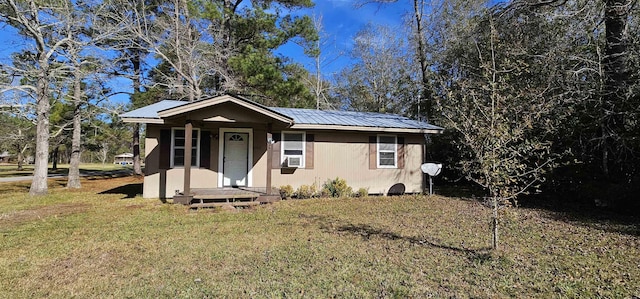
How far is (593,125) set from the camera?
8508mm

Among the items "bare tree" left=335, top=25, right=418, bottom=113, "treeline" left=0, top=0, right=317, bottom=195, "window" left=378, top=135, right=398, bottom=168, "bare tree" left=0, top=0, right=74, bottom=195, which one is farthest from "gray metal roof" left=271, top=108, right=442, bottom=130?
"bare tree" left=335, top=25, right=418, bottom=113

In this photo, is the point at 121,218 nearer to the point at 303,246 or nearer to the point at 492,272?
the point at 303,246

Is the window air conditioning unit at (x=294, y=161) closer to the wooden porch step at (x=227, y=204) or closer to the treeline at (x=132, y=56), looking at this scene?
the wooden porch step at (x=227, y=204)

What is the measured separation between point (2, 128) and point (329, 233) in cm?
2842

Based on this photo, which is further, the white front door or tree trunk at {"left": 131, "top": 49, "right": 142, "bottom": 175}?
tree trunk at {"left": 131, "top": 49, "right": 142, "bottom": 175}

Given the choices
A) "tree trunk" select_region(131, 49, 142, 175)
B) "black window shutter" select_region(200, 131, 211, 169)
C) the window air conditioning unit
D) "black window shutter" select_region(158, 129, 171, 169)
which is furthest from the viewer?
"tree trunk" select_region(131, 49, 142, 175)

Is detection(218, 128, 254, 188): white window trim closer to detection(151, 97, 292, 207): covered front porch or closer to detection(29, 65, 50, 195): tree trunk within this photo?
detection(151, 97, 292, 207): covered front porch

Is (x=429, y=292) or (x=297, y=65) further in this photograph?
(x=297, y=65)

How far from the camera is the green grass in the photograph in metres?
3.44

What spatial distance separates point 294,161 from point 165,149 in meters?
3.87

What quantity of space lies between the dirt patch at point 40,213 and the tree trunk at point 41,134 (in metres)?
3.14

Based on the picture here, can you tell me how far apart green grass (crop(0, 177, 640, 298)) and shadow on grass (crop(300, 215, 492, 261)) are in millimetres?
30

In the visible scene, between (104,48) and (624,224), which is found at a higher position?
(104,48)

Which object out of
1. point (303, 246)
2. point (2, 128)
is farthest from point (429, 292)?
point (2, 128)
